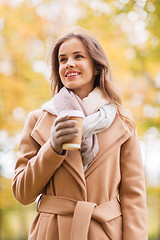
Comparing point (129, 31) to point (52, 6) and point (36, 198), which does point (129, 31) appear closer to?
point (52, 6)

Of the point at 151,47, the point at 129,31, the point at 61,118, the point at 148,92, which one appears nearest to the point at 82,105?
the point at 61,118

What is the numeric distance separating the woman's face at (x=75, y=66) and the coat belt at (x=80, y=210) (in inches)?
26.0

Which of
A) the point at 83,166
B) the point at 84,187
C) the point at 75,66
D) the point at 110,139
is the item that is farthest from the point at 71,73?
the point at 84,187

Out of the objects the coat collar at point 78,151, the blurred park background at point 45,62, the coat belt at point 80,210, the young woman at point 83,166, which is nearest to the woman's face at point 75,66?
the young woman at point 83,166

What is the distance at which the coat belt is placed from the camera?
1653mm

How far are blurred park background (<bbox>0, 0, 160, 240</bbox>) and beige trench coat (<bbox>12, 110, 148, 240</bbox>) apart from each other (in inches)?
140

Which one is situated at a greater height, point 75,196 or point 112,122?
point 112,122

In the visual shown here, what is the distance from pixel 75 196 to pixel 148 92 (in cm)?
507

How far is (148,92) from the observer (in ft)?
21.4

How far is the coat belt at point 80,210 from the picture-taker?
1.65 metres

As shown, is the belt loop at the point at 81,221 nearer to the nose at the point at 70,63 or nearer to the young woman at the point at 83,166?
the young woman at the point at 83,166

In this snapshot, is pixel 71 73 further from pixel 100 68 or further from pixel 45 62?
pixel 45 62

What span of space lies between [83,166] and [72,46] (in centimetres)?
73

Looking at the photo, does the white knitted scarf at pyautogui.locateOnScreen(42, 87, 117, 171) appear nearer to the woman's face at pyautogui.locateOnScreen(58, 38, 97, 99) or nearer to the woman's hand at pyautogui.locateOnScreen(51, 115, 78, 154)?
the woman's face at pyautogui.locateOnScreen(58, 38, 97, 99)
